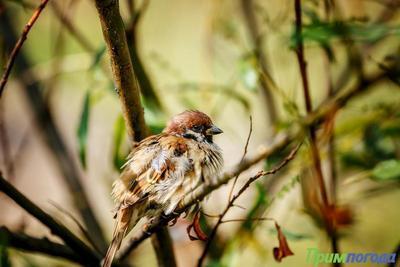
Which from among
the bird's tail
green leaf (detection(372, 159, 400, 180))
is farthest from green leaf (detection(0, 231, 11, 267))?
green leaf (detection(372, 159, 400, 180))

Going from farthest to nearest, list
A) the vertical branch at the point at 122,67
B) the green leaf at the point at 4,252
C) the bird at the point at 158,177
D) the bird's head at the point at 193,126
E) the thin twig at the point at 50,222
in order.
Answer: the bird's head at the point at 193,126
the bird at the point at 158,177
the green leaf at the point at 4,252
the thin twig at the point at 50,222
the vertical branch at the point at 122,67

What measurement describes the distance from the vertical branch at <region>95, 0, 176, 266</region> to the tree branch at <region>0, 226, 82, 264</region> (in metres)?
0.33

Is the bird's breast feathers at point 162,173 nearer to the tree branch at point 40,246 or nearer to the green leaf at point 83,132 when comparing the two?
the green leaf at point 83,132

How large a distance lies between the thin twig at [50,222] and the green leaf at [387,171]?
118 cm

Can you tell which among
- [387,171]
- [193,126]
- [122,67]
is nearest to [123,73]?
[122,67]

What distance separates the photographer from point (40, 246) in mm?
2113

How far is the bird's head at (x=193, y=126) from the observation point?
2.67 m

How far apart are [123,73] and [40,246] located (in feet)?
2.66

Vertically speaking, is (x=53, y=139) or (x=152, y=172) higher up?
(x=53, y=139)

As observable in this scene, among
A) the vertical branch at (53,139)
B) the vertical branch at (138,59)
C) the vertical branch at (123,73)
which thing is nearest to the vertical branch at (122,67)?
the vertical branch at (123,73)

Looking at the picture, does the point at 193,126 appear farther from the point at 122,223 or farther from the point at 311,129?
the point at 311,129

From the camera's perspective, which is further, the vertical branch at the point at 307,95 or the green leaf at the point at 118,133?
the green leaf at the point at 118,133

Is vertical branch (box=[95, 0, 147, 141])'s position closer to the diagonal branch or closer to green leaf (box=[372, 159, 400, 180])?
the diagonal branch

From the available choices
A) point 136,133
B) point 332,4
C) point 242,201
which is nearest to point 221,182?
point 136,133
